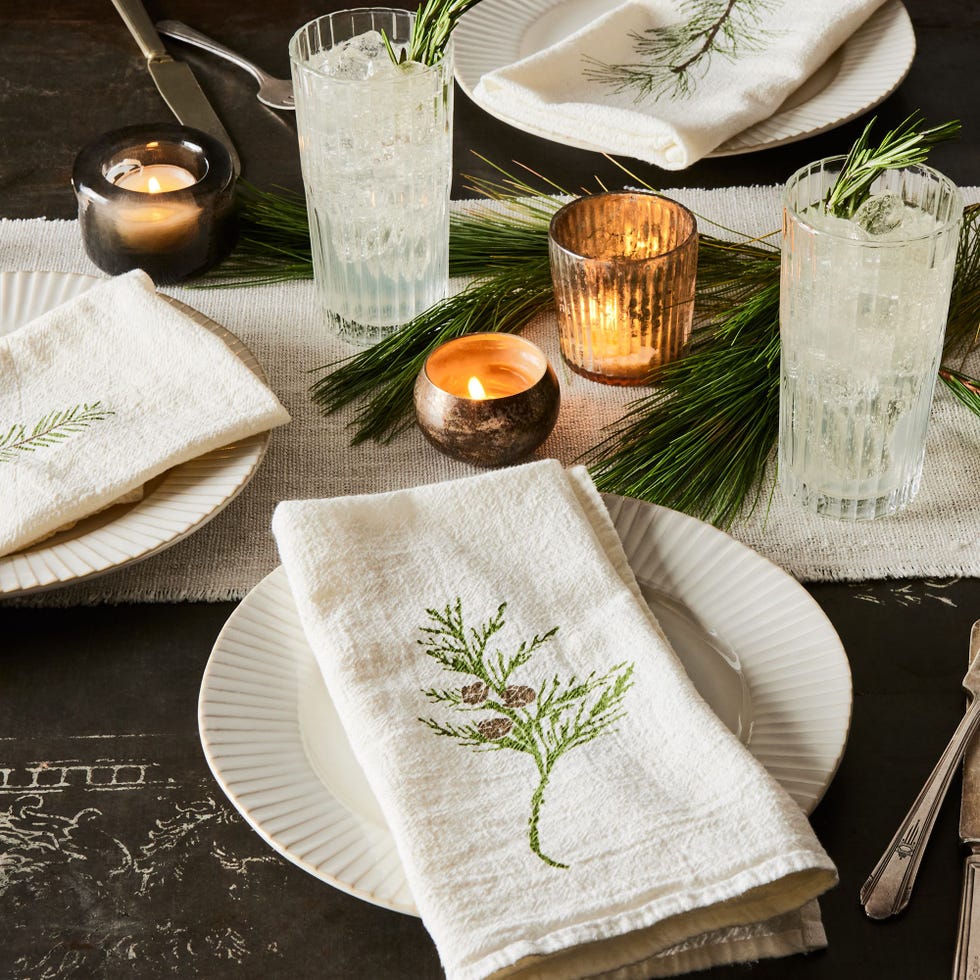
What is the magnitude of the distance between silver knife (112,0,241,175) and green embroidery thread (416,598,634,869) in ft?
2.06

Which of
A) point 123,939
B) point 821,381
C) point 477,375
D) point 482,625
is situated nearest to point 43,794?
point 123,939

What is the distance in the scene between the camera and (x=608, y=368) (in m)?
0.90

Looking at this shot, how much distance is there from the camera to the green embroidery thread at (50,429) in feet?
2.50

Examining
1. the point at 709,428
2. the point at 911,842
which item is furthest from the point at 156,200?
the point at 911,842

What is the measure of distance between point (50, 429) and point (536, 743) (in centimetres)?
38

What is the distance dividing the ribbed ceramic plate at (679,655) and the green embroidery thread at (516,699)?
6 cm

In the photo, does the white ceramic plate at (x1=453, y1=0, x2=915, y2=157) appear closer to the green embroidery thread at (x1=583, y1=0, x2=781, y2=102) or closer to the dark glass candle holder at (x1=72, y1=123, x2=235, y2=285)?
the green embroidery thread at (x1=583, y1=0, x2=781, y2=102)

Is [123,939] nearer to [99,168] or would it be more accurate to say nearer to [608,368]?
[608,368]

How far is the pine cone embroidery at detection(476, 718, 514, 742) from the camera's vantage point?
1.86ft

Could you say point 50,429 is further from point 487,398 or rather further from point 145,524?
point 487,398

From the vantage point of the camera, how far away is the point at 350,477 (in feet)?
2.74

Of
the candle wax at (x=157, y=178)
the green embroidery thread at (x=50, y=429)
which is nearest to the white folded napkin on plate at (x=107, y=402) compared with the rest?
the green embroidery thread at (x=50, y=429)

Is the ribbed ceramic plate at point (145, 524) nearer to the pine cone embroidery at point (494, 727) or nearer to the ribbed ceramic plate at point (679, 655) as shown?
the ribbed ceramic plate at point (679, 655)

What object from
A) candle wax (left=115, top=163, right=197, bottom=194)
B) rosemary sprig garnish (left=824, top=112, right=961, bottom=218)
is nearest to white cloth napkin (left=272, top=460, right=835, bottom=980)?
rosemary sprig garnish (left=824, top=112, right=961, bottom=218)
